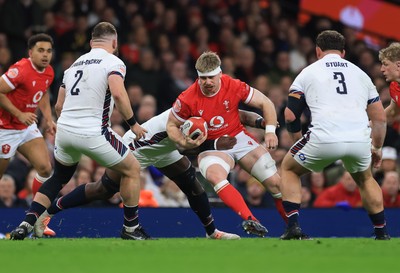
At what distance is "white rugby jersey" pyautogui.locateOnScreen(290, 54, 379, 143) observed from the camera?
34.9ft

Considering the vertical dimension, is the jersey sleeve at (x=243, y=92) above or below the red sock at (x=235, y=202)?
above

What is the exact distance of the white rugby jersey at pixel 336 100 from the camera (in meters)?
10.6

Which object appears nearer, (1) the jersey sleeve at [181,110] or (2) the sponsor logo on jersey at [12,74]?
(1) the jersey sleeve at [181,110]

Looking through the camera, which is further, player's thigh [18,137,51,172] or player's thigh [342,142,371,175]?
→ player's thigh [18,137,51,172]

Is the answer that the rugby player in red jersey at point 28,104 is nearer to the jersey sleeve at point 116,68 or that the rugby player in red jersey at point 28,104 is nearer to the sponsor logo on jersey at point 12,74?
the sponsor logo on jersey at point 12,74

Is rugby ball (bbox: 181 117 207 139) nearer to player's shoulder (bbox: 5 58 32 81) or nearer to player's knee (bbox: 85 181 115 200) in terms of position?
player's knee (bbox: 85 181 115 200)

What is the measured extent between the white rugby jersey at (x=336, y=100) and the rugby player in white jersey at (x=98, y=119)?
65.5 inches

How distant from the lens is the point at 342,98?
10.7 m

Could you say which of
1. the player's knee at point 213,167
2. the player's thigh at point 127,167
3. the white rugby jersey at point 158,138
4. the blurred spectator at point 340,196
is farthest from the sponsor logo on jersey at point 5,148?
the blurred spectator at point 340,196

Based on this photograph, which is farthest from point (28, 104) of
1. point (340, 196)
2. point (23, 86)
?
point (340, 196)

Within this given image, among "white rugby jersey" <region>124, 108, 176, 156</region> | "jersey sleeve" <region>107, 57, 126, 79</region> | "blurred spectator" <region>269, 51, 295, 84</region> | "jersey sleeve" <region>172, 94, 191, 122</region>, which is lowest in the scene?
"blurred spectator" <region>269, 51, 295, 84</region>

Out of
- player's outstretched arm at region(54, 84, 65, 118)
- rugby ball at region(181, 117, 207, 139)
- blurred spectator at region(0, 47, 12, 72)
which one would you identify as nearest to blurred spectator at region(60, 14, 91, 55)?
blurred spectator at region(0, 47, 12, 72)
